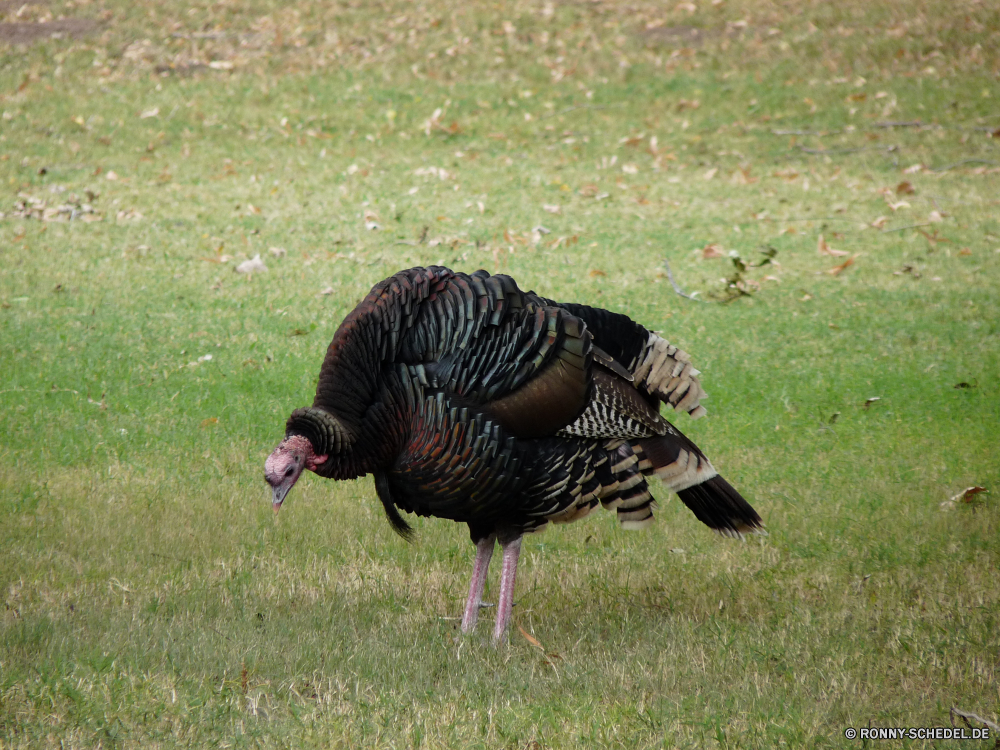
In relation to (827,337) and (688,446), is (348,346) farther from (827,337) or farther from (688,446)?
(827,337)

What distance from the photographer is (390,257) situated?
35.0 ft

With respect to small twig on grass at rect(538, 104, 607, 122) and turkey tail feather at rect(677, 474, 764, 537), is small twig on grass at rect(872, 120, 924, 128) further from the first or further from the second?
turkey tail feather at rect(677, 474, 764, 537)

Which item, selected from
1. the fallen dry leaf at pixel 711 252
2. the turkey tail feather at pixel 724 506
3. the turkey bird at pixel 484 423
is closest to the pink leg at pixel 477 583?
the turkey bird at pixel 484 423

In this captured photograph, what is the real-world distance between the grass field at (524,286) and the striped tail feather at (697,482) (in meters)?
0.43

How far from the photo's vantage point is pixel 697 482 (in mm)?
4734

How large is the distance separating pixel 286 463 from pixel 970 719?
266 cm

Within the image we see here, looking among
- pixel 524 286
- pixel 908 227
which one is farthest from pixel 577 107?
pixel 524 286

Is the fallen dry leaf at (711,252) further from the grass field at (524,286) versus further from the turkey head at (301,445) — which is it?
the turkey head at (301,445)

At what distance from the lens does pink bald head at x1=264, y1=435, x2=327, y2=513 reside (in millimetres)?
4129

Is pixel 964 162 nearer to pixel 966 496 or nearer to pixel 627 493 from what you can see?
pixel 966 496

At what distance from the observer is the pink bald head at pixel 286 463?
4.13m

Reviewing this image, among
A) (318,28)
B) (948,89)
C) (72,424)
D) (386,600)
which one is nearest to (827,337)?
(386,600)

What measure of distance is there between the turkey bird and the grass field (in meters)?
0.60

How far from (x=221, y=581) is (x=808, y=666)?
8.80ft
